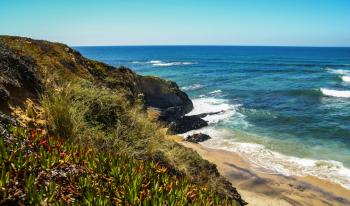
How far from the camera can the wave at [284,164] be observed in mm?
18328

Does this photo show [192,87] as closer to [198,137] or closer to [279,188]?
[198,137]

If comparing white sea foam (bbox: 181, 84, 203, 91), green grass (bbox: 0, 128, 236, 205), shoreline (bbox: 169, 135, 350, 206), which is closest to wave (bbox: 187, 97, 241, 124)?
white sea foam (bbox: 181, 84, 203, 91)

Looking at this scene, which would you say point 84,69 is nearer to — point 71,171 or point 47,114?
point 47,114

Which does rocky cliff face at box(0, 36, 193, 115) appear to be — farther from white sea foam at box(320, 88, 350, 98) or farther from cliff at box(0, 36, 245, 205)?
white sea foam at box(320, 88, 350, 98)

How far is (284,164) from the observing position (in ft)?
64.8

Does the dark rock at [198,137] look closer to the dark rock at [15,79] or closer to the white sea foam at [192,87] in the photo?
the dark rock at [15,79]

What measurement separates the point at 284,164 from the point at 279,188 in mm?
2954

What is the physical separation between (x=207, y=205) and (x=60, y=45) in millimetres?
13391

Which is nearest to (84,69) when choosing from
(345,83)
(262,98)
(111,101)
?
(111,101)

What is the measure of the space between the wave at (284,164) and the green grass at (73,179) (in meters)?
12.9

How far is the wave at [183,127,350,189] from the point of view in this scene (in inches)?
722

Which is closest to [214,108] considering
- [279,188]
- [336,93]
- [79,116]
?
[336,93]

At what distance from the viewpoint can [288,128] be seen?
27297 mm

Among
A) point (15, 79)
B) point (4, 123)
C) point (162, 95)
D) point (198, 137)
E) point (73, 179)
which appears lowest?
point (198, 137)
